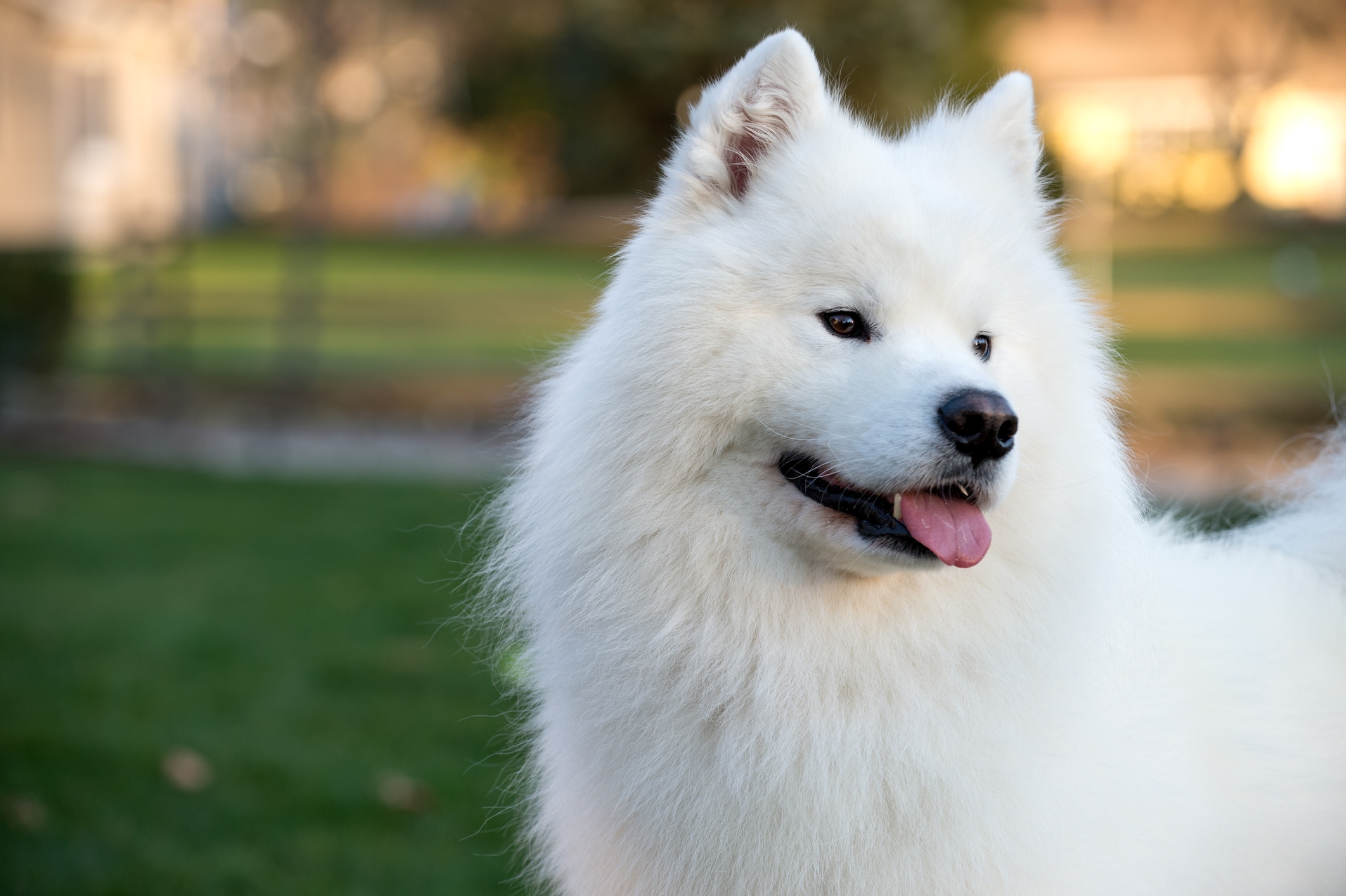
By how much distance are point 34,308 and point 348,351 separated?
5.69 metres

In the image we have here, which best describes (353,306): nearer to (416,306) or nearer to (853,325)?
(416,306)

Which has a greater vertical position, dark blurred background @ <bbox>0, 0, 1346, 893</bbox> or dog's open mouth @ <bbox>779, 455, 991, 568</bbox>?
dog's open mouth @ <bbox>779, 455, 991, 568</bbox>

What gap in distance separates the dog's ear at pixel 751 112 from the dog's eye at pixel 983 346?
619 millimetres

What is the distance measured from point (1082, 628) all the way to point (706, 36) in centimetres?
1763

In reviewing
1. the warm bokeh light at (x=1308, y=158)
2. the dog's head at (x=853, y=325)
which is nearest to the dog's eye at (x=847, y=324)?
the dog's head at (x=853, y=325)

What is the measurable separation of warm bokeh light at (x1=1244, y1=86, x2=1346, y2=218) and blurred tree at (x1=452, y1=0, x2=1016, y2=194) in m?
5.98

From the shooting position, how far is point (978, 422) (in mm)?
2275

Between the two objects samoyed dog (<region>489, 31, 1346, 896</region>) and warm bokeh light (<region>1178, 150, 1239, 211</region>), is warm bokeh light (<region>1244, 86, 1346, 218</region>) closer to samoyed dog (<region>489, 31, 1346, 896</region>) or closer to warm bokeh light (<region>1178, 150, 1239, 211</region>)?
warm bokeh light (<region>1178, 150, 1239, 211</region>)

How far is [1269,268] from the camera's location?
2875 cm

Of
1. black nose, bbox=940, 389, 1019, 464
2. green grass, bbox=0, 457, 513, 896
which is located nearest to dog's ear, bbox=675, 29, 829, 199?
black nose, bbox=940, 389, 1019, 464

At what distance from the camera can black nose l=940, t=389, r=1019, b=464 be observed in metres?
2.28

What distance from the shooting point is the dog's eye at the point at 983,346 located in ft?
8.45

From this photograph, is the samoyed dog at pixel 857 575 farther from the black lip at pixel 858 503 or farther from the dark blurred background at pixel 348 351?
the dark blurred background at pixel 348 351

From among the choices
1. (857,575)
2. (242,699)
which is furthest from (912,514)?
(242,699)
